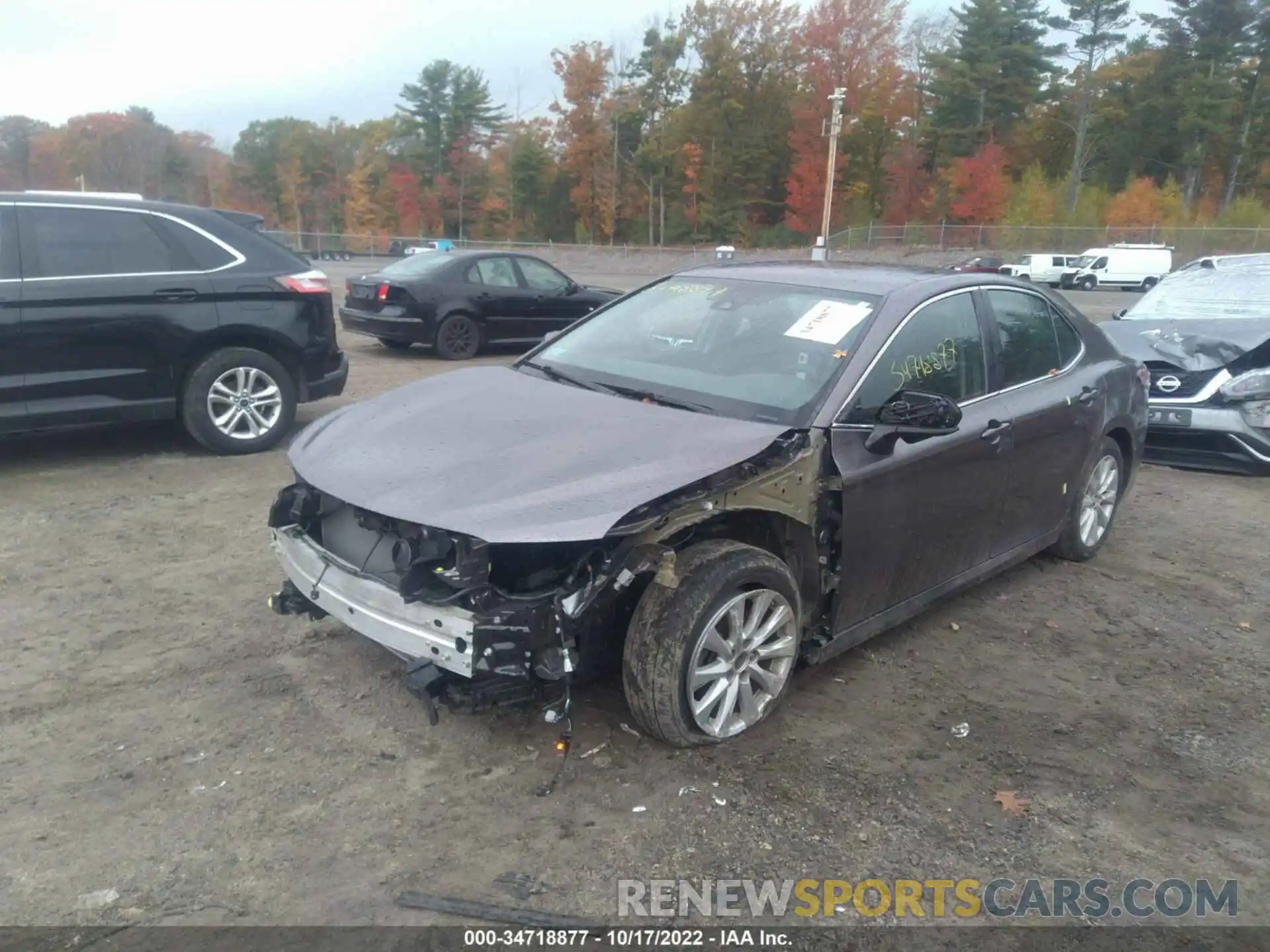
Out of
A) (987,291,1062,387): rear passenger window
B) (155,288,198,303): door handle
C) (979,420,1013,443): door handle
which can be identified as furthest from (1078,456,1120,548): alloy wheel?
(155,288,198,303): door handle

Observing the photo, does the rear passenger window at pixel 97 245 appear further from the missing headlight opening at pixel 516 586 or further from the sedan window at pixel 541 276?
the sedan window at pixel 541 276

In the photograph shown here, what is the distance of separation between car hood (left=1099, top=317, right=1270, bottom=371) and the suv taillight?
609 cm

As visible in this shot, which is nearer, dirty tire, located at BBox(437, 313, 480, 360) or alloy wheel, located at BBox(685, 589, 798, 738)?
alloy wheel, located at BBox(685, 589, 798, 738)

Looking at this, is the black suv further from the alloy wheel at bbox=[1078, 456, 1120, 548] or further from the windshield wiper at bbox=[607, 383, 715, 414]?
the alloy wheel at bbox=[1078, 456, 1120, 548]

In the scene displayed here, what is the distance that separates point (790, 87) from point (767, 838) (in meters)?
70.5

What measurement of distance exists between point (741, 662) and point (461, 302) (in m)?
9.63

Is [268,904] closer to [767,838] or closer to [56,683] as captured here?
[767,838]

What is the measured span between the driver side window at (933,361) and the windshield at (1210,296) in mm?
5225

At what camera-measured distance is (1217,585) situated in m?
5.43

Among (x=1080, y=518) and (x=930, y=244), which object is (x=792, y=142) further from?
(x=1080, y=518)

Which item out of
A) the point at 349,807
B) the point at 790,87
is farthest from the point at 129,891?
the point at 790,87

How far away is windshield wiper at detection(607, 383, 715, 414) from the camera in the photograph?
12.6 ft

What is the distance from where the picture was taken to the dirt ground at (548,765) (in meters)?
2.82

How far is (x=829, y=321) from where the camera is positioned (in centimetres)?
411
